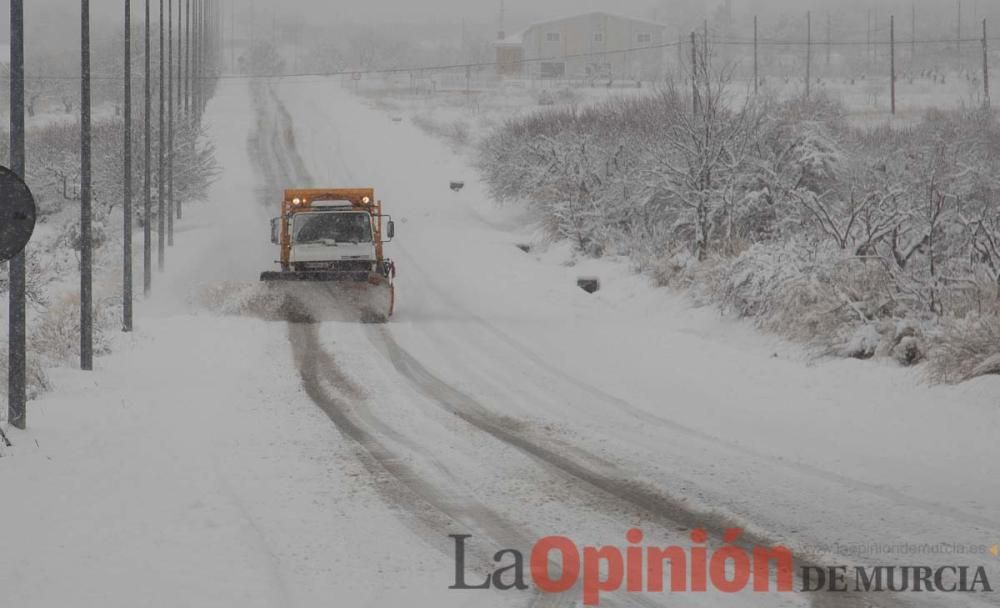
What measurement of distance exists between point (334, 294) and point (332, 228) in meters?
2.51

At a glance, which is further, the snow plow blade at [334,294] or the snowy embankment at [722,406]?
the snow plow blade at [334,294]

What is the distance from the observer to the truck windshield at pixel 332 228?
21031mm

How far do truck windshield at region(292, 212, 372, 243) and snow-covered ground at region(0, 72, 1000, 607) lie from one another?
3.11 m

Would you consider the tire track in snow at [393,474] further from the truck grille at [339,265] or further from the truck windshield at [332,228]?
the truck windshield at [332,228]

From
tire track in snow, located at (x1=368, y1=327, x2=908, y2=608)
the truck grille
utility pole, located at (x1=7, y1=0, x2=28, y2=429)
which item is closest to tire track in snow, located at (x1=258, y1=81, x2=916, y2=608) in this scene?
tire track in snow, located at (x1=368, y1=327, x2=908, y2=608)

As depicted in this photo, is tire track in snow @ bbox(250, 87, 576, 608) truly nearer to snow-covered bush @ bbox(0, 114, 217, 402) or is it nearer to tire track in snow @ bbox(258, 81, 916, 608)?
tire track in snow @ bbox(258, 81, 916, 608)

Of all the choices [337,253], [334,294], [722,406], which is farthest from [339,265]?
[722,406]

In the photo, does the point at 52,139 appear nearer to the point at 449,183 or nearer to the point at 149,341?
the point at 449,183

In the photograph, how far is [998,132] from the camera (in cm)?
3794

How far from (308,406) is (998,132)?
112ft

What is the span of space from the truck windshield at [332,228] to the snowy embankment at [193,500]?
6.63 metres

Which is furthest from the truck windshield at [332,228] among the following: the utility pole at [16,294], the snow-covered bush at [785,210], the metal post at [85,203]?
the utility pole at [16,294]

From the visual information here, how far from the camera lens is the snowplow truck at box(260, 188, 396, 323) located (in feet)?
62.4

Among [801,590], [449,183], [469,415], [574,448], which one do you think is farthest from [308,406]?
[449,183]
